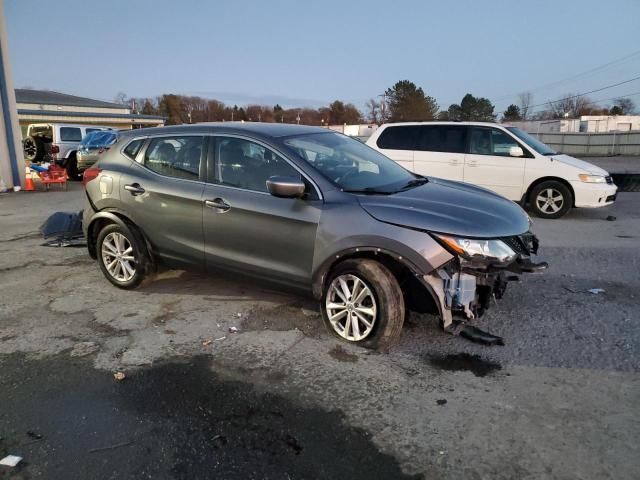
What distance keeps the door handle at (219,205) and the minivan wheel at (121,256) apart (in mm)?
1131

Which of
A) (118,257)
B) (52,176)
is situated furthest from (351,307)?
(52,176)

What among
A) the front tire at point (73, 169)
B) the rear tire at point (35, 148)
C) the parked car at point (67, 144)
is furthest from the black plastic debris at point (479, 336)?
the rear tire at point (35, 148)

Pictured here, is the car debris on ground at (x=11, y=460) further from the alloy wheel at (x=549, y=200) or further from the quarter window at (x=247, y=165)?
the alloy wheel at (x=549, y=200)

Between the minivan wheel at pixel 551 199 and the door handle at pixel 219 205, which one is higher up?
the door handle at pixel 219 205

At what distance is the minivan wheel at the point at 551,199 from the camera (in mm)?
9148

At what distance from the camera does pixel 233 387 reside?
3434 millimetres

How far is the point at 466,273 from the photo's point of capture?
3.73m

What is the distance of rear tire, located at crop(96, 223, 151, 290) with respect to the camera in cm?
517

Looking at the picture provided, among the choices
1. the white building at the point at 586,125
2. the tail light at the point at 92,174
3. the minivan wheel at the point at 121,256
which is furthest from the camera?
the white building at the point at 586,125

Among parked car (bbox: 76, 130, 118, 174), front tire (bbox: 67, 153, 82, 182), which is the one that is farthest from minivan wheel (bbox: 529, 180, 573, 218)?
front tire (bbox: 67, 153, 82, 182)

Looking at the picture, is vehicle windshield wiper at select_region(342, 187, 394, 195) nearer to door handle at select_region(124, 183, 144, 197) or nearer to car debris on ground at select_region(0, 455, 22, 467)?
door handle at select_region(124, 183, 144, 197)

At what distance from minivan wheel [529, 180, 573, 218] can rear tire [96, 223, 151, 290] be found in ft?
23.9

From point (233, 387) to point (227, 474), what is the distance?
2.93ft

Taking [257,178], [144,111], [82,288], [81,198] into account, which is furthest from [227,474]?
[144,111]
